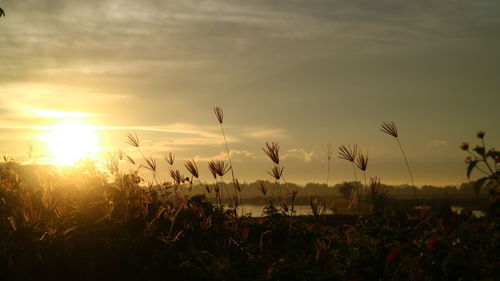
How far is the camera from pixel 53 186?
801cm

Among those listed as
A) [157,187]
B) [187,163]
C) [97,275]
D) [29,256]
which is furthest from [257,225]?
[29,256]

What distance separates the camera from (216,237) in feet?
24.5

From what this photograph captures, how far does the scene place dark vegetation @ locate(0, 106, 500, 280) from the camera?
176 inches

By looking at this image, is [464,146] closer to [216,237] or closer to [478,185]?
[478,185]

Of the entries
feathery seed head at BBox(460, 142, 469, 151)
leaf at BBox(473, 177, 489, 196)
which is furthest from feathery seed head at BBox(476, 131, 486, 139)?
leaf at BBox(473, 177, 489, 196)

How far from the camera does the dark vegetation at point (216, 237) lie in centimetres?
448

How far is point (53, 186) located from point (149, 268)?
3.13 metres

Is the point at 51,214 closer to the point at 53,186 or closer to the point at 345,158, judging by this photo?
the point at 53,186

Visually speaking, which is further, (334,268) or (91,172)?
(91,172)

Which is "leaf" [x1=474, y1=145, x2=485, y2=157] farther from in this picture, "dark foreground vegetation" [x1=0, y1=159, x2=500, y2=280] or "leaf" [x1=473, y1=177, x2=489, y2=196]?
"leaf" [x1=473, y1=177, x2=489, y2=196]

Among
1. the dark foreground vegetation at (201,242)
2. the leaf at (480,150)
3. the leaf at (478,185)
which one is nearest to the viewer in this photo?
the leaf at (478,185)

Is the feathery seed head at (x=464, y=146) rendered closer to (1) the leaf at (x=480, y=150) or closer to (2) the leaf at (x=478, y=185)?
(1) the leaf at (x=480, y=150)

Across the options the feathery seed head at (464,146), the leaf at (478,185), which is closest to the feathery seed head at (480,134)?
the feathery seed head at (464,146)

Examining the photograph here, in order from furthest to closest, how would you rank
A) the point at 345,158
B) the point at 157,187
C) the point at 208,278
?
the point at 157,187 → the point at 345,158 → the point at 208,278
